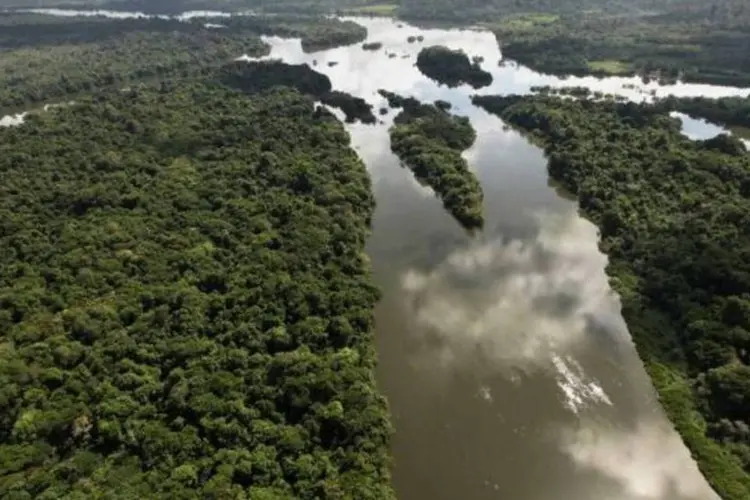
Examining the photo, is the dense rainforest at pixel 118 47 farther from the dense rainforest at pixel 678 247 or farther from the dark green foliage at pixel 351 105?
the dense rainforest at pixel 678 247

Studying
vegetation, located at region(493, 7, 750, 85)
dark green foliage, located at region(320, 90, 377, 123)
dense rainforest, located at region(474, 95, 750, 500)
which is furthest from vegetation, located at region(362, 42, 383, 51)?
dense rainforest, located at region(474, 95, 750, 500)

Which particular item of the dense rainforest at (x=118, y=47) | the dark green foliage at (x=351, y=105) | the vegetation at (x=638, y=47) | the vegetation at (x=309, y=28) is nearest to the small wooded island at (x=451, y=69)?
the vegetation at (x=638, y=47)

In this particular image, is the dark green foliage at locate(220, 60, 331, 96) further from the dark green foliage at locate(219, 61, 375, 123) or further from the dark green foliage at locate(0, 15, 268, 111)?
the dark green foliage at locate(0, 15, 268, 111)

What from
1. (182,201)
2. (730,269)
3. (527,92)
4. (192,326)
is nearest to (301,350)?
(192,326)

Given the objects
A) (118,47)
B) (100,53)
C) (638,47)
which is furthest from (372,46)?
(100,53)

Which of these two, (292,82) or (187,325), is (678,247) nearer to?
(187,325)
